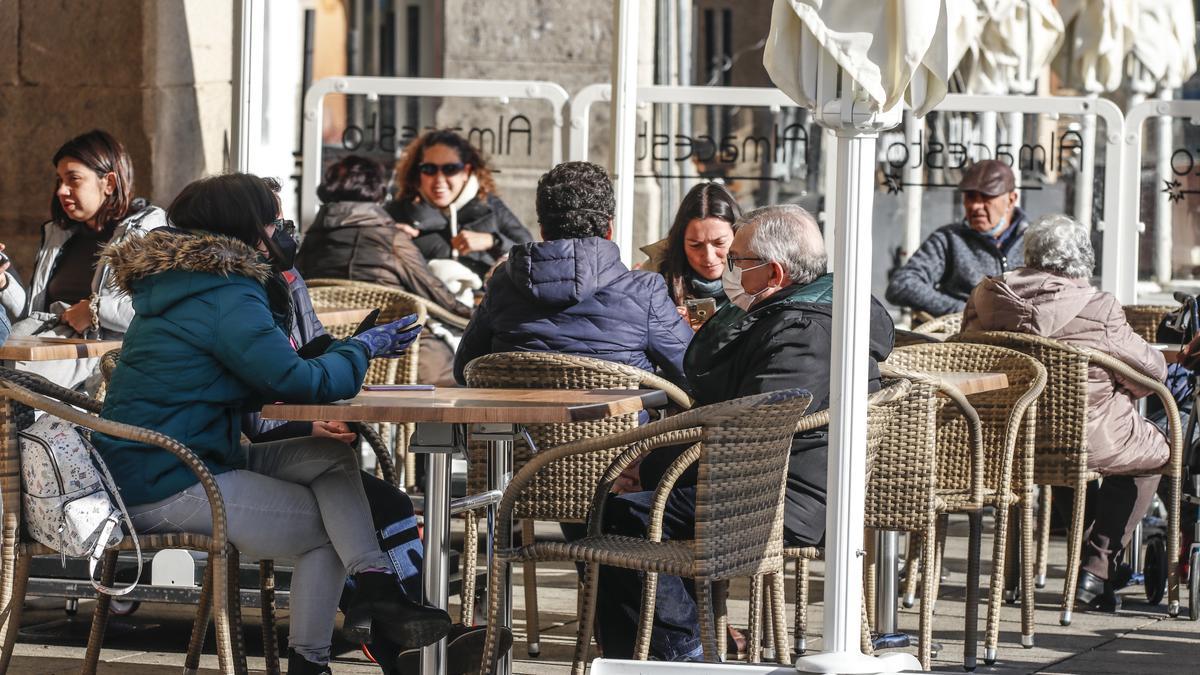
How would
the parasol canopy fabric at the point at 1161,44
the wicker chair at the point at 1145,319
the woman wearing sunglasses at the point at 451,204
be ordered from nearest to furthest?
the wicker chair at the point at 1145,319 < the woman wearing sunglasses at the point at 451,204 < the parasol canopy fabric at the point at 1161,44

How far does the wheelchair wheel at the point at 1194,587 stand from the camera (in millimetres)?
6254

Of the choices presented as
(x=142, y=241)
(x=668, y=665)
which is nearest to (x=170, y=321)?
(x=142, y=241)

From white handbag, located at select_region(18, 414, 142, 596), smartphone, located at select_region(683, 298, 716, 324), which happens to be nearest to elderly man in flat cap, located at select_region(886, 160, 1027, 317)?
smartphone, located at select_region(683, 298, 716, 324)

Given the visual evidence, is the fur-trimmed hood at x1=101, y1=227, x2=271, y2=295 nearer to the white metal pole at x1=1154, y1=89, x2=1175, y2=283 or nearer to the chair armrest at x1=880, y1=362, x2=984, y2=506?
the chair armrest at x1=880, y1=362, x2=984, y2=506

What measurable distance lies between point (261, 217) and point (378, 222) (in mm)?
3591

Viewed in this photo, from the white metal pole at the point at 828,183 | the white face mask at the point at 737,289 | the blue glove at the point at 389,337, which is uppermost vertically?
the white metal pole at the point at 828,183

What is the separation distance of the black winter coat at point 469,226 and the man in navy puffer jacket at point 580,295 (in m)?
3.10

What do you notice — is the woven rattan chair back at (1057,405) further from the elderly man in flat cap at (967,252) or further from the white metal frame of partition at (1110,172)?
the white metal frame of partition at (1110,172)

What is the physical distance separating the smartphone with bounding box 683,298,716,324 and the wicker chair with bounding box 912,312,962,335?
1.56m

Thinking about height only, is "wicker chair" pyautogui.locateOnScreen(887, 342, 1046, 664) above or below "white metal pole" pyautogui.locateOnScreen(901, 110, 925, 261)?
below

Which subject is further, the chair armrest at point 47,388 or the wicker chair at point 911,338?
the wicker chair at point 911,338

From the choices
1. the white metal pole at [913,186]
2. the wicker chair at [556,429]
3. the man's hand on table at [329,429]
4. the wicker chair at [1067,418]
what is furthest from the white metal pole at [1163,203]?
the man's hand on table at [329,429]

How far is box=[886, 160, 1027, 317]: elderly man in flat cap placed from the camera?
26.8ft

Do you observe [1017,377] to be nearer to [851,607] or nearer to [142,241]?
[851,607]
